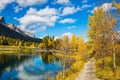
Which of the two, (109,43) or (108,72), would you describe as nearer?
(109,43)

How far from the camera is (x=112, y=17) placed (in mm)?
26656

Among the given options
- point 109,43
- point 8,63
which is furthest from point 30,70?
point 109,43

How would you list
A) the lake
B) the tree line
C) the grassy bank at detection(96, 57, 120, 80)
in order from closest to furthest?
the tree line
the grassy bank at detection(96, 57, 120, 80)
the lake

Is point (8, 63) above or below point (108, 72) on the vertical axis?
Answer: below

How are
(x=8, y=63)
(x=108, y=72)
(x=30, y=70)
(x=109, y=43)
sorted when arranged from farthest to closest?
1. (x=8, y=63)
2. (x=30, y=70)
3. (x=108, y=72)
4. (x=109, y=43)

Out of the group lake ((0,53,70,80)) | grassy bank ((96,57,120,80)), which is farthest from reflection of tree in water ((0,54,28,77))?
grassy bank ((96,57,120,80))

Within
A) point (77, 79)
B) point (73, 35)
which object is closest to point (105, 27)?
point (77, 79)

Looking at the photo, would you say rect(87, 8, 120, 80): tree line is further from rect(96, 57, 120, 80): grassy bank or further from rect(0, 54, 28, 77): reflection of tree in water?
rect(0, 54, 28, 77): reflection of tree in water

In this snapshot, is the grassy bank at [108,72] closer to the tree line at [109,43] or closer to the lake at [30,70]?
the tree line at [109,43]

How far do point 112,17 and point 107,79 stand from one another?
28.6 ft

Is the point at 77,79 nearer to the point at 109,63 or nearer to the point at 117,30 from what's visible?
the point at 109,63

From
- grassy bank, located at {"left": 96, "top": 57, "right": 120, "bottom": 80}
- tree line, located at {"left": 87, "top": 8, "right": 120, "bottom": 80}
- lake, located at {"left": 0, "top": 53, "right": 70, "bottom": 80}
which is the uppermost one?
tree line, located at {"left": 87, "top": 8, "right": 120, "bottom": 80}

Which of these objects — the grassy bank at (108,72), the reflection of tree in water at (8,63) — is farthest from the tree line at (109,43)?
the reflection of tree in water at (8,63)

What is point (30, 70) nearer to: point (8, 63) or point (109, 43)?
point (8, 63)
